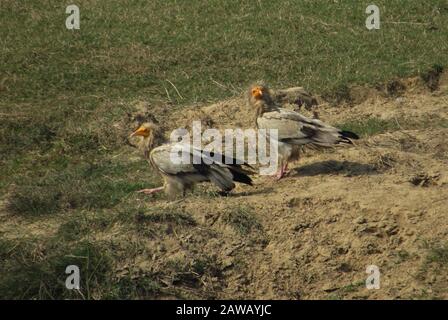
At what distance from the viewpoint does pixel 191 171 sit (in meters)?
9.38

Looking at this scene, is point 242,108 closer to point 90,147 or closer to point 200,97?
point 200,97

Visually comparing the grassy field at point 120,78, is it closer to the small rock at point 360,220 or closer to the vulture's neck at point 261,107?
the small rock at point 360,220

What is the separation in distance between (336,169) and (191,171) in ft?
5.42

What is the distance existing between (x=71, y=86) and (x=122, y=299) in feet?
18.1

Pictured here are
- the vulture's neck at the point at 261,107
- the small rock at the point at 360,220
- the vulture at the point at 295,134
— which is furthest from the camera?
the vulture's neck at the point at 261,107

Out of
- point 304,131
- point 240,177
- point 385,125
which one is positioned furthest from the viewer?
point 385,125

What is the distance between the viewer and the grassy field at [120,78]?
8.31 m

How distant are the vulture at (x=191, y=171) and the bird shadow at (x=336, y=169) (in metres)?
0.72

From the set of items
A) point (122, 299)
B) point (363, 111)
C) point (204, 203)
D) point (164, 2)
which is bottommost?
point (122, 299)

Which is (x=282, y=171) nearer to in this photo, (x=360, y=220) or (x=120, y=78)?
(x=360, y=220)

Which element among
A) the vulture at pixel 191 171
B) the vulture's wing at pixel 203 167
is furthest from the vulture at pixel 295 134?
the vulture's wing at pixel 203 167

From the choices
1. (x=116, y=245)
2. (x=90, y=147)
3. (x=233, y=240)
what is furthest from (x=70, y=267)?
(x=90, y=147)

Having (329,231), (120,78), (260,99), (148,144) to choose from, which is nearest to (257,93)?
(260,99)

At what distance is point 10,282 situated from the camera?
7832 mm
